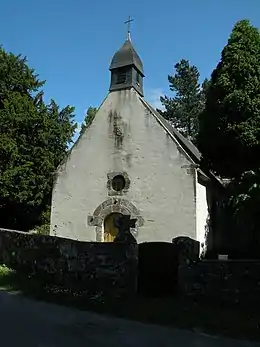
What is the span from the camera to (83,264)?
38.1 ft

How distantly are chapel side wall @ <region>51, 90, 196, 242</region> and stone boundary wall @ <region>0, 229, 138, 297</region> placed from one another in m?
7.53

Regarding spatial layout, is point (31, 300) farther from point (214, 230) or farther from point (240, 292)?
point (214, 230)

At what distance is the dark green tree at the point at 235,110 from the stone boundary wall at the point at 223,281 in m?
8.51

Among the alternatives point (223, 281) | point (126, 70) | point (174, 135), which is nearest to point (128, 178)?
point (174, 135)

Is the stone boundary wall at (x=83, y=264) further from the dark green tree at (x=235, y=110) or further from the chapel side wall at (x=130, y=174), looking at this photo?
the dark green tree at (x=235, y=110)

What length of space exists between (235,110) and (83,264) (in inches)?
387

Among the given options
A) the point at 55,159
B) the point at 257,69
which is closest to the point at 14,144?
the point at 55,159

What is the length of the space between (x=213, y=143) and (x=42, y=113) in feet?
45.6

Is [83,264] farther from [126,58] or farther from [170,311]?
[126,58]

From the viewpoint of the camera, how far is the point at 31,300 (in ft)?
34.1

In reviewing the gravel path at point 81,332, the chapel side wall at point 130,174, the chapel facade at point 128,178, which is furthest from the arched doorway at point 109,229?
the gravel path at point 81,332

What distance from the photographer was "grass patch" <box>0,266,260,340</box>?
8102mm

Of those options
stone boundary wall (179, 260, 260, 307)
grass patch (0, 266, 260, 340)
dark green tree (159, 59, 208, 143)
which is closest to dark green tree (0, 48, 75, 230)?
grass patch (0, 266, 260, 340)

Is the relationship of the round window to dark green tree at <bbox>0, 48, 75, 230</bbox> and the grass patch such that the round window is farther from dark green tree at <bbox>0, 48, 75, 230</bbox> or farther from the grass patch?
the grass patch
